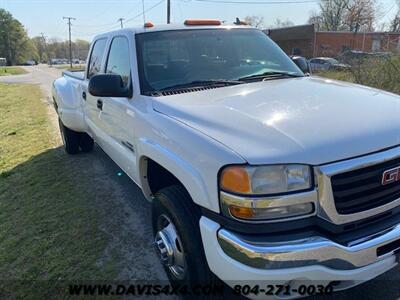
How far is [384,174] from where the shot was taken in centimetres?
212

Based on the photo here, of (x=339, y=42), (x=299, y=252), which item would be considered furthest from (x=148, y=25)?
(x=339, y=42)

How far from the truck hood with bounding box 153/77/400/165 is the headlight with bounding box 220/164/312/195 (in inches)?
1.7

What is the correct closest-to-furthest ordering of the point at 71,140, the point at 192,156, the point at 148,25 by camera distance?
the point at 192,156 < the point at 148,25 < the point at 71,140

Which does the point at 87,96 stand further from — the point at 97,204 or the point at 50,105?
the point at 50,105

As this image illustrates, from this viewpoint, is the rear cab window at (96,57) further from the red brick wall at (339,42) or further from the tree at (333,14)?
the tree at (333,14)

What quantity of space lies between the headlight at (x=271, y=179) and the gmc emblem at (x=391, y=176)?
487 millimetres

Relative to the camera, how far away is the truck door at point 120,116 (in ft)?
10.7

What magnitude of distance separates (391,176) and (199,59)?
6.00ft


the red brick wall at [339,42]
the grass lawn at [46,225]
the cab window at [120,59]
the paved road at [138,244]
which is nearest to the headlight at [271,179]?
the paved road at [138,244]

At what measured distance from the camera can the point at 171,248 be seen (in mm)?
2631

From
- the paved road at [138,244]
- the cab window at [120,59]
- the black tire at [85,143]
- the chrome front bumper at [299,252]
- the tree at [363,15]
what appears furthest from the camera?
the tree at [363,15]

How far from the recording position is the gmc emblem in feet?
6.97

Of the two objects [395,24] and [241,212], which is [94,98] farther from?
[395,24]

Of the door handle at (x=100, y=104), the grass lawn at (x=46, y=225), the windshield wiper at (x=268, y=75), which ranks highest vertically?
the windshield wiper at (x=268, y=75)
